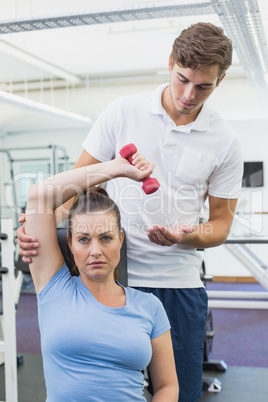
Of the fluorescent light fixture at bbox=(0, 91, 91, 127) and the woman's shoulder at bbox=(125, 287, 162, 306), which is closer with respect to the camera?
the woman's shoulder at bbox=(125, 287, 162, 306)

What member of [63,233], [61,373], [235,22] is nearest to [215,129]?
[63,233]

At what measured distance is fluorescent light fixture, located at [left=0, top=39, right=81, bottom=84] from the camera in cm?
538

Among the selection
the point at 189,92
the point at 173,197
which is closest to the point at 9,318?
the point at 173,197

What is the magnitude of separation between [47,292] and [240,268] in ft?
19.1

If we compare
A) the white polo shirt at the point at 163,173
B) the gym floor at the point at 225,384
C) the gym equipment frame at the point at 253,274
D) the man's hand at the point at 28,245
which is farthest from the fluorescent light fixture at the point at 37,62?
the man's hand at the point at 28,245

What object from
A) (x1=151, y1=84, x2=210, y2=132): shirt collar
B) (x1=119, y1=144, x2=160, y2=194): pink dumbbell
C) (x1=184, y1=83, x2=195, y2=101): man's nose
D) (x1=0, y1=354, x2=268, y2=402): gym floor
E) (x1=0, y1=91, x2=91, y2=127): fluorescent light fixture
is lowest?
(x1=0, y1=354, x2=268, y2=402): gym floor

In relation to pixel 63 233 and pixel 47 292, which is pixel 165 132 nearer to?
pixel 63 233

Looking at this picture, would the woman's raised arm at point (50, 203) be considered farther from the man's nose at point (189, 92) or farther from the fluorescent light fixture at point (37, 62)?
the fluorescent light fixture at point (37, 62)

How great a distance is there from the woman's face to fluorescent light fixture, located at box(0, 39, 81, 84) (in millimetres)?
4517

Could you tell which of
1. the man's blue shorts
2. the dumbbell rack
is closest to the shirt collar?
the man's blue shorts

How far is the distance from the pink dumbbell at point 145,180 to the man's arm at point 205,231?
99mm

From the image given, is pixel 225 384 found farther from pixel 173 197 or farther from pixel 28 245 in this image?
pixel 28 245

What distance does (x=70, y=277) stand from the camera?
125 cm

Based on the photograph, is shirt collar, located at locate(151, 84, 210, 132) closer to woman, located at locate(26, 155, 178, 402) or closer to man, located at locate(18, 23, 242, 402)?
man, located at locate(18, 23, 242, 402)
